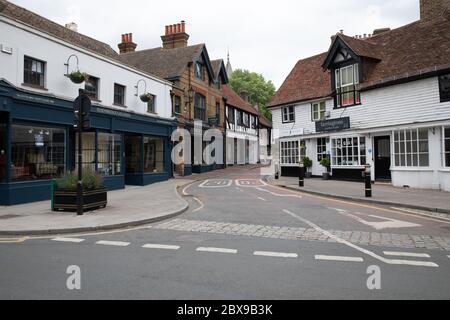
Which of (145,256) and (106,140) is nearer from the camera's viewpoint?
(145,256)

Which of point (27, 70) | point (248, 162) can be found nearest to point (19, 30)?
point (27, 70)

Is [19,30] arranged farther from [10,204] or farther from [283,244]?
[283,244]

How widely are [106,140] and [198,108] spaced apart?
13.0 meters

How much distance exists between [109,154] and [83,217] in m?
8.99

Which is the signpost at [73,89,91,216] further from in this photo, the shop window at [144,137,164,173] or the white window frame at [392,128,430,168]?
the white window frame at [392,128,430,168]

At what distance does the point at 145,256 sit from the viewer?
6.41 metres

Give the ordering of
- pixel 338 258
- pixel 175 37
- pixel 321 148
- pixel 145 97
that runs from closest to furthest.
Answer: pixel 338 258 < pixel 145 97 < pixel 321 148 < pixel 175 37

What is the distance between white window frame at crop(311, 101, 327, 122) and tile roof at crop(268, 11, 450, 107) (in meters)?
0.63

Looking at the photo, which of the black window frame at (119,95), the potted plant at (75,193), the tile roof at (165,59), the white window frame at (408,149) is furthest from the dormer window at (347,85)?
the potted plant at (75,193)

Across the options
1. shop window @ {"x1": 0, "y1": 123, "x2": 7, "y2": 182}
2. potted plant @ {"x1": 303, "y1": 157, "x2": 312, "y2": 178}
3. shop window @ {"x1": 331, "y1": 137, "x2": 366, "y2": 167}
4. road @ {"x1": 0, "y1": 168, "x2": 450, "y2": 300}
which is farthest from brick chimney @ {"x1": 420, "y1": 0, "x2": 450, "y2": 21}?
shop window @ {"x1": 0, "y1": 123, "x2": 7, "y2": 182}

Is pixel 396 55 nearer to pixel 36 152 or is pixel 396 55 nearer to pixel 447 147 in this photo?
pixel 447 147

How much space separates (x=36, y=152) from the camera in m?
14.5

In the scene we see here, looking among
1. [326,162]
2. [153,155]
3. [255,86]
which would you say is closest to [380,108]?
[326,162]

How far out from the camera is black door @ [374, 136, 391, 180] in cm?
1995
